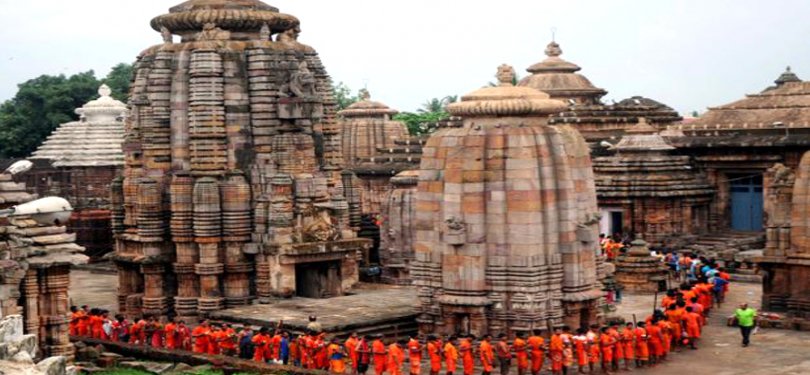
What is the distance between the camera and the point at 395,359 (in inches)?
1133

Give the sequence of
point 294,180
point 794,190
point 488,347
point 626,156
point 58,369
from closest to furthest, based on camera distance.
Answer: point 58,369 < point 488,347 < point 794,190 < point 294,180 < point 626,156

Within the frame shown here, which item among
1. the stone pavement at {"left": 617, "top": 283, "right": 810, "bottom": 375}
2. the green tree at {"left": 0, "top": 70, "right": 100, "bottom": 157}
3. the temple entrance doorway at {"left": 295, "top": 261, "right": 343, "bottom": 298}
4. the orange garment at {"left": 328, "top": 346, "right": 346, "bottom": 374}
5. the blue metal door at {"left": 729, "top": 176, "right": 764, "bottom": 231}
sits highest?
the green tree at {"left": 0, "top": 70, "right": 100, "bottom": 157}

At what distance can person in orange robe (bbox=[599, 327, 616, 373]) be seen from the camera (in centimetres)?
2956

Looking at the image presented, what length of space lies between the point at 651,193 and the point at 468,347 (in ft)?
64.0

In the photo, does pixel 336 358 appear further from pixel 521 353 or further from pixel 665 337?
pixel 665 337

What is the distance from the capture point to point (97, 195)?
5538cm

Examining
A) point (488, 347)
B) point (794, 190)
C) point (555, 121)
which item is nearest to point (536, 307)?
point (488, 347)

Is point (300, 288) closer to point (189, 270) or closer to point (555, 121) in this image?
point (189, 270)

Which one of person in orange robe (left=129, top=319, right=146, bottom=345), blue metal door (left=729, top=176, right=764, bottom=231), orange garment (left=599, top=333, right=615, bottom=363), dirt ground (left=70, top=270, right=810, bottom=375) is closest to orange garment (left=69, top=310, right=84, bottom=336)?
person in orange robe (left=129, top=319, right=146, bottom=345)

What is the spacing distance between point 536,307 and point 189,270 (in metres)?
10.1

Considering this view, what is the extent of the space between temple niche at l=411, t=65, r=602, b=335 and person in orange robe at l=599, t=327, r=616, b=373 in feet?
4.38

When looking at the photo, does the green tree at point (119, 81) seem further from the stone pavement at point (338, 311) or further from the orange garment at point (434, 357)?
the orange garment at point (434, 357)

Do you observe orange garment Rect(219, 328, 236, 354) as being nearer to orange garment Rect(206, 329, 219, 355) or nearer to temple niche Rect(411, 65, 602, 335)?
orange garment Rect(206, 329, 219, 355)

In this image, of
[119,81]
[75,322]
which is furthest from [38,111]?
[75,322]
